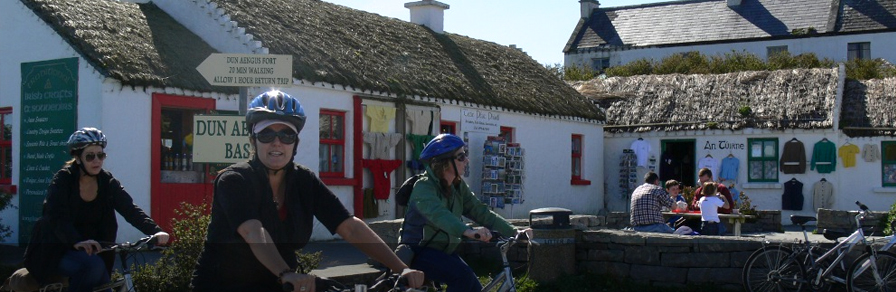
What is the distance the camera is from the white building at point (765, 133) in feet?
81.5

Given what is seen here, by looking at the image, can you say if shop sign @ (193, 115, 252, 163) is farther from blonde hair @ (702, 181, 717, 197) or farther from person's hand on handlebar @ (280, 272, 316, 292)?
blonde hair @ (702, 181, 717, 197)

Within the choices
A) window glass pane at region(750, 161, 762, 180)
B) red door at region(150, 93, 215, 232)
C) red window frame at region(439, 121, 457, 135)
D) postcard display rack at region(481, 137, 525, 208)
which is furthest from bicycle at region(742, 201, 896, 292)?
window glass pane at region(750, 161, 762, 180)

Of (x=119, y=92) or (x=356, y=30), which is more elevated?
(x=356, y=30)

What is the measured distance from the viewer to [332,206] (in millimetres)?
4586

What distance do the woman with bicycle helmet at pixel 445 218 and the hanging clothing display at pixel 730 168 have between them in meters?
20.2

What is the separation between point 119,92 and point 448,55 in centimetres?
975

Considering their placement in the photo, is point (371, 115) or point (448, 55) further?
point (448, 55)

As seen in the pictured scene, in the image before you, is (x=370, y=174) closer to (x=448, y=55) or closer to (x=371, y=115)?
(x=371, y=115)

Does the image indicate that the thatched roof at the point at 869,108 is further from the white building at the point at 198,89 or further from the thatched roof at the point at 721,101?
the white building at the point at 198,89

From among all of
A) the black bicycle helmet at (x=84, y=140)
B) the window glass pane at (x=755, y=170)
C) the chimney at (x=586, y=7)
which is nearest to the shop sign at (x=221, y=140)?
the black bicycle helmet at (x=84, y=140)

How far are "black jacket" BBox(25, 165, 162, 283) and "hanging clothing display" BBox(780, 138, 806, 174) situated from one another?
2075 centimetres

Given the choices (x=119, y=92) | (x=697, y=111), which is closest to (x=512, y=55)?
(x=697, y=111)

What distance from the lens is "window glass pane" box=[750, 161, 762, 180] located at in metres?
26.0

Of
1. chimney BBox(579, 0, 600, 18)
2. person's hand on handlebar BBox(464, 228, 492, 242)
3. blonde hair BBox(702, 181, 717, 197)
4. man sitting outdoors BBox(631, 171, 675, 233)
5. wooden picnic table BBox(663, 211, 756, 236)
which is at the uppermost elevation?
chimney BBox(579, 0, 600, 18)
